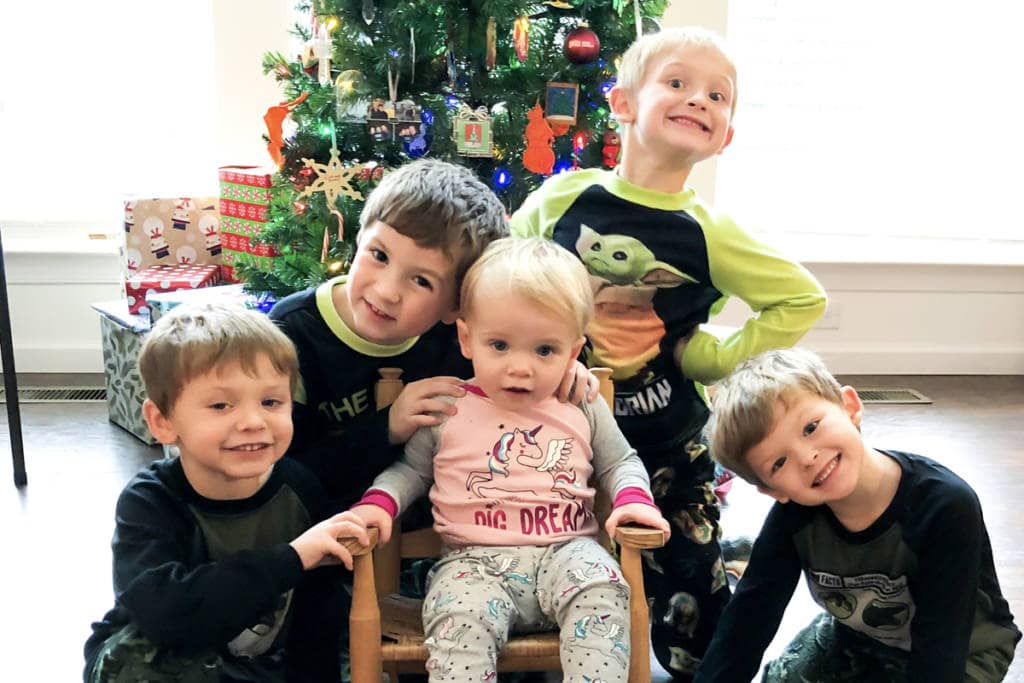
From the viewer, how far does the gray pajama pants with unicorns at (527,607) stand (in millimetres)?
1268

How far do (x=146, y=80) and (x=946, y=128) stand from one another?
9.68 ft

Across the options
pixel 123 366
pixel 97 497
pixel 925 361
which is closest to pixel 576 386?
pixel 97 497

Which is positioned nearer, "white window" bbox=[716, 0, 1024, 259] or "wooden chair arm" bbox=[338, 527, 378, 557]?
"wooden chair arm" bbox=[338, 527, 378, 557]

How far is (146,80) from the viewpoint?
3.25 metres

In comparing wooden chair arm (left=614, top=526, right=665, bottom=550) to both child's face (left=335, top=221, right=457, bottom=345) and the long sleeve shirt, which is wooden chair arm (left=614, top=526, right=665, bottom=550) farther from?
child's face (left=335, top=221, right=457, bottom=345)

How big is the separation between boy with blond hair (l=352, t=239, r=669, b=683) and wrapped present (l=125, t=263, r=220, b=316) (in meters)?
A: 1.47

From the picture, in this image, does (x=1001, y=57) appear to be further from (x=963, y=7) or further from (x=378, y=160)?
(x=378, y=160)

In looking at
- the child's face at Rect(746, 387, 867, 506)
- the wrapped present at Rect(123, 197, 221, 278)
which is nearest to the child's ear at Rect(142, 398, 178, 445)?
the child's face at Rect(746, 387, 867, 506)

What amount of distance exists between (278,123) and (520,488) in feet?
4.17

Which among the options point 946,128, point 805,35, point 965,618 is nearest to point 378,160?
point 965,618

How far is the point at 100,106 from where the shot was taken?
3.27 meters

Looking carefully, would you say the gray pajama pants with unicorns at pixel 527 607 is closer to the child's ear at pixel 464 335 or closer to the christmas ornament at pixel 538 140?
the child's ear at pixel 464 335

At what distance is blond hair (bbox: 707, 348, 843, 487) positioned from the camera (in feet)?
4.38

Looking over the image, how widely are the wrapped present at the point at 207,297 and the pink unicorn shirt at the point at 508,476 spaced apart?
1.04 meters
